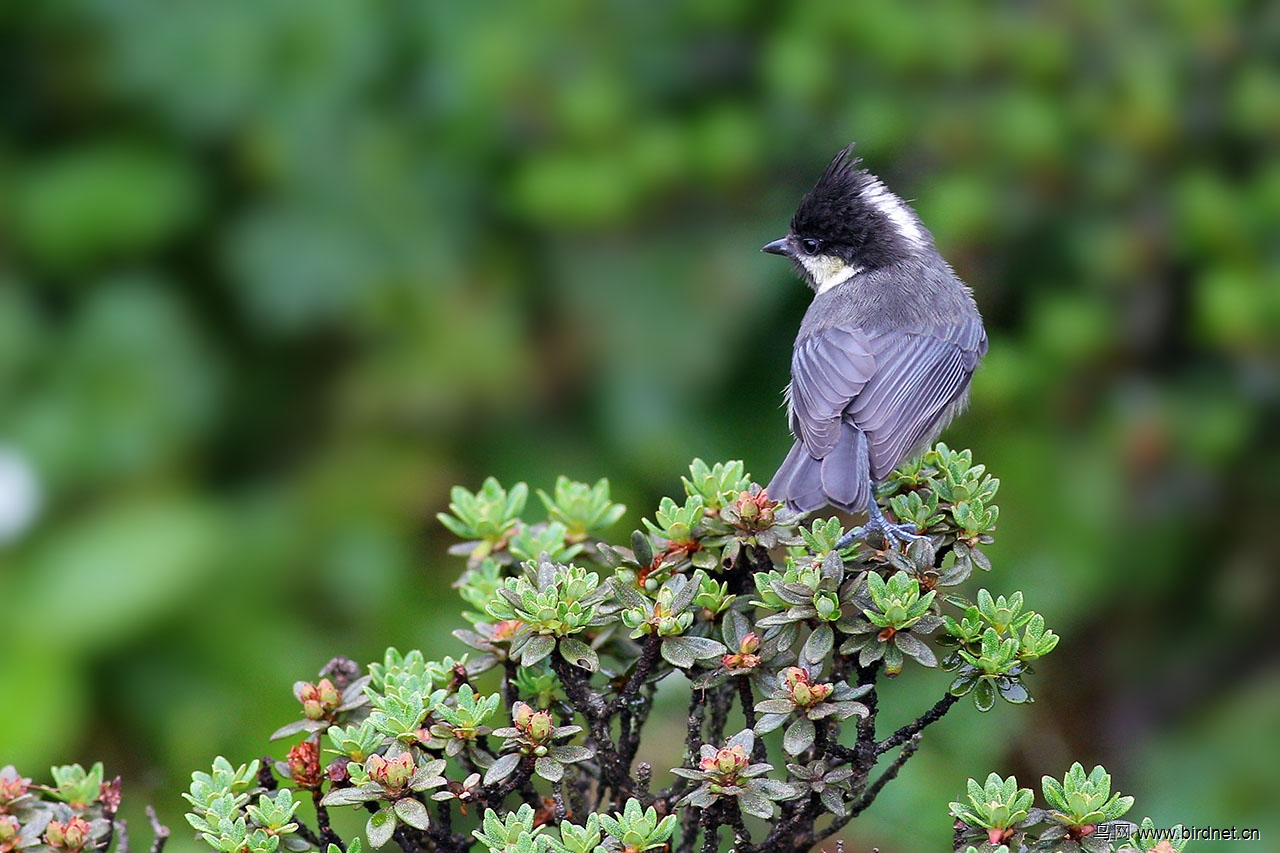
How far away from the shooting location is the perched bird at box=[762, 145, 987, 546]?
232cm

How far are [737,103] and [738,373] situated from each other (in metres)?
0.71

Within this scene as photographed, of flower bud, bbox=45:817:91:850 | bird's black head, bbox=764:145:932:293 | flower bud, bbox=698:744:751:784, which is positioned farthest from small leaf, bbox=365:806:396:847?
bird's black head, bbox=764:145:932:293

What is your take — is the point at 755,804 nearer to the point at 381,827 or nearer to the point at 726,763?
the point at 726,763

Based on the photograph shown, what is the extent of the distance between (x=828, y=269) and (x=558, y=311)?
1.10 metres

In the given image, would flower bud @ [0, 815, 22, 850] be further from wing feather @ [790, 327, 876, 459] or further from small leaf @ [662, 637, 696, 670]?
wing feather @ [790, 327, 876, 459]

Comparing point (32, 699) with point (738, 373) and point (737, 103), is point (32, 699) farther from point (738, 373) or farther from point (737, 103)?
point (737, 103)

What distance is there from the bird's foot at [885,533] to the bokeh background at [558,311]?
1451mm

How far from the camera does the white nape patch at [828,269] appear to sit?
3047 millimetres

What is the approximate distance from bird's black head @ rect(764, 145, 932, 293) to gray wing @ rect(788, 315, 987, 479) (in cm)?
26

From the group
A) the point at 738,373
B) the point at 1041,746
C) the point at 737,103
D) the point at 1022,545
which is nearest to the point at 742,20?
the point at 737,103

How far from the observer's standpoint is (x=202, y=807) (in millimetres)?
1539

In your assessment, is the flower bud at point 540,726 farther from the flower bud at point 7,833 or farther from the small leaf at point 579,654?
the flower bud at point 7,833

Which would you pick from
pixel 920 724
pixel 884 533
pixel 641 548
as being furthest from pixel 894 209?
pixel 920 724

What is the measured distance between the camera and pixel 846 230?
3000 mm
